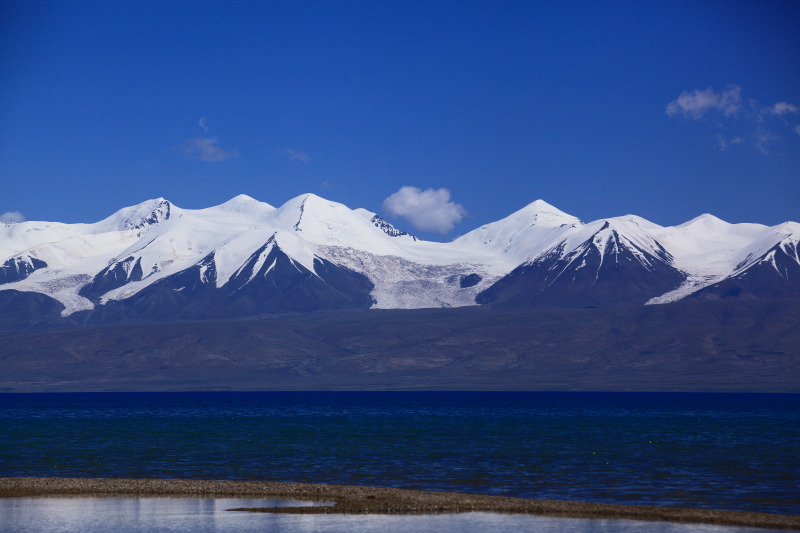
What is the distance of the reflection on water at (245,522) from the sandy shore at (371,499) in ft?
3.37

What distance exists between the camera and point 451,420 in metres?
94.8

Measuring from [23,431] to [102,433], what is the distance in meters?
8.97

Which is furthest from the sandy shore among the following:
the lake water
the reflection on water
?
the lake water

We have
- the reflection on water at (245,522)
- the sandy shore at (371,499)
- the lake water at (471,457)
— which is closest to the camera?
the reflection on water at (245,522)

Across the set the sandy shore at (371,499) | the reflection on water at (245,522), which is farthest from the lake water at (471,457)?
the reflection on water at (245,522)

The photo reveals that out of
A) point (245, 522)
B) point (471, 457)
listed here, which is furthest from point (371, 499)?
point (471, 457)

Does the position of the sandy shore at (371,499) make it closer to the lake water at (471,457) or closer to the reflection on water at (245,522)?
the reflection on water at (245,522)

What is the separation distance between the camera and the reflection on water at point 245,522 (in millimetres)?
30141

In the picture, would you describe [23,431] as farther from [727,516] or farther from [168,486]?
[727,516]

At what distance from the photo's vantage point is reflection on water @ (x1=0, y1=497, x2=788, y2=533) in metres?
30.1

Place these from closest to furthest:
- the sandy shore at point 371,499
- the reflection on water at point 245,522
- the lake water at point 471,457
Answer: the reflection on water at point 245,522
the sandy shore at point 371,499
the lake water at point 471,457

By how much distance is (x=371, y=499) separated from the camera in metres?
35.8

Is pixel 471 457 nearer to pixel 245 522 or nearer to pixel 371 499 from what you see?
pixel 371 499

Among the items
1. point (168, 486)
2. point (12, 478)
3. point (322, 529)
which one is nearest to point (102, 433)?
point (12, 478)
